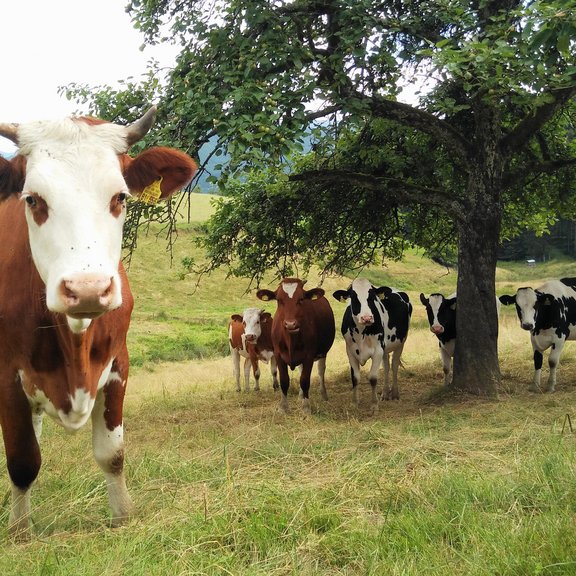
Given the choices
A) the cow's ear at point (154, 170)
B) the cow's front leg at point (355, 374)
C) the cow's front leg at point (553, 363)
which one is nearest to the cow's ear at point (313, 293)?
the cow's front leg at point (355, 374)

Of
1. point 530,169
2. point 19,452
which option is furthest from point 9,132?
point 530,169

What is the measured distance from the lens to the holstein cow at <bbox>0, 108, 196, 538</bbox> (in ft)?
11.5

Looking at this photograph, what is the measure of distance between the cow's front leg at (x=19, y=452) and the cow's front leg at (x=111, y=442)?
46 cm

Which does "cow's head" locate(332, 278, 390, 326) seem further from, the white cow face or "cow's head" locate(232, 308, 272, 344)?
the white cow face

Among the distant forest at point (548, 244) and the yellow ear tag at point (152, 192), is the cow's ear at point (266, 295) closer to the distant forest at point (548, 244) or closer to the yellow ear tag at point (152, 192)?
the yellow ear tag at point (152, 192)

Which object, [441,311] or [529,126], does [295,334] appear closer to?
[441,311]

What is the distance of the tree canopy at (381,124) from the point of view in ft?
25.0

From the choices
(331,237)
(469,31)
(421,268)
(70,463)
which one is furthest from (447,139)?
(421,268)

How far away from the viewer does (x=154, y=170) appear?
4512 millimetres

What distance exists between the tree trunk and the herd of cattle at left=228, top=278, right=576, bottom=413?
1.28m

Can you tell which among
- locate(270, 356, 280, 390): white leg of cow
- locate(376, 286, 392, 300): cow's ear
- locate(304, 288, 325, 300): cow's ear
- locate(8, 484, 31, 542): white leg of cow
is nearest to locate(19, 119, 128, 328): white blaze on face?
locate(8, 484, 31, 542): white leg of cow

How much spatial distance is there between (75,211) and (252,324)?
9931 mm

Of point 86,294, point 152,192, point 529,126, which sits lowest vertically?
point 86,294

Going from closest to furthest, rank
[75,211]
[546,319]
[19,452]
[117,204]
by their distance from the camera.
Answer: [75,211] < [117,204] < [19,452] < [546,319]
